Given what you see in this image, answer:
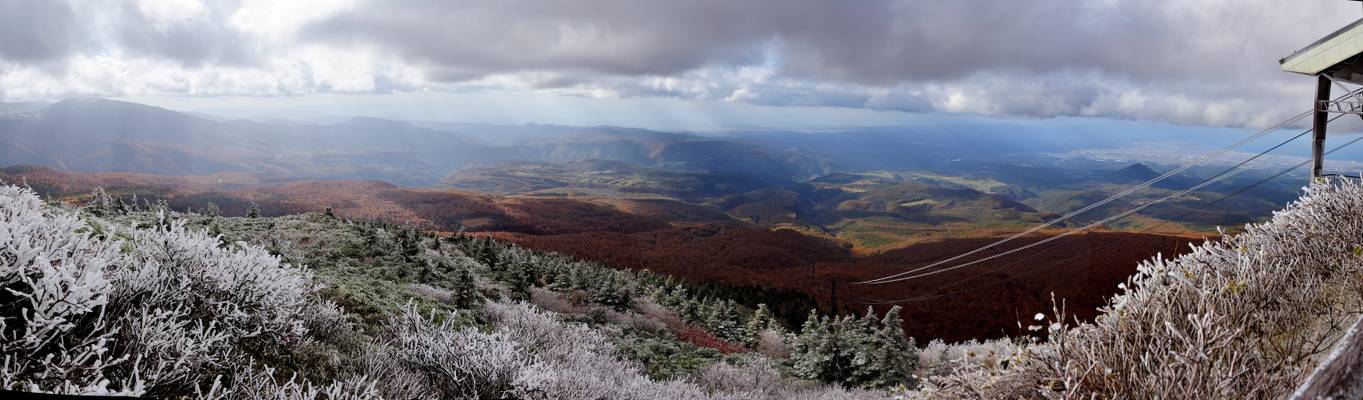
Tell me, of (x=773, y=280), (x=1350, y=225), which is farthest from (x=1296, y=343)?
(x=773, y=280)

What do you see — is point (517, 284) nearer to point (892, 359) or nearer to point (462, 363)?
point (892, 359)

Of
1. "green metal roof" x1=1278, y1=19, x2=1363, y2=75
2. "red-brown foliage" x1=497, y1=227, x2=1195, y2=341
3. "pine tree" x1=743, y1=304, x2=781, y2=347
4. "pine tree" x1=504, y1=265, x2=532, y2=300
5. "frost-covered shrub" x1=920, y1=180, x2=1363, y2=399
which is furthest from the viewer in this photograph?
"red-brown foliage" x1=497, y1=227, x2=1195, y2=341

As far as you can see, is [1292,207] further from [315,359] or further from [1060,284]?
[1060,284]

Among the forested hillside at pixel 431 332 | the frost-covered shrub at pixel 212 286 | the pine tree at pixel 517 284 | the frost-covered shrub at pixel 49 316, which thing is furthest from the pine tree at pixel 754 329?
the frost-covered shrub at pixel 49 316

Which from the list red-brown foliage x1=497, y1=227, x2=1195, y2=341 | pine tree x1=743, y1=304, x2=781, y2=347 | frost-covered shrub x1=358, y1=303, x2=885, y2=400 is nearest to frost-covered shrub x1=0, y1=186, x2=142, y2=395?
frost-covered shrub x1=358, y1=303, x2=885, y2=400

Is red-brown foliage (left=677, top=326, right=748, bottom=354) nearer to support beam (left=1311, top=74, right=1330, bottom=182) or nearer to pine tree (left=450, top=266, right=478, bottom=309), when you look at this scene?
pine tree (left=450, top=266, right=478, bottom=309)
